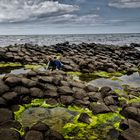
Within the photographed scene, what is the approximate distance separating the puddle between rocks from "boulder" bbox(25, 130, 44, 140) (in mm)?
1632

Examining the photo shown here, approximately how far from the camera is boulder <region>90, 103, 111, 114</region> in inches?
548

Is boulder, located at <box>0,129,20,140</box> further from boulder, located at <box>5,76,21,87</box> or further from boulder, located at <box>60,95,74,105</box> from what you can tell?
boulder, located at <box>5,76,21,87</box>

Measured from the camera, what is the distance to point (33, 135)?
33.7 feet

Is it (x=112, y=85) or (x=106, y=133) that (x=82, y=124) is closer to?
(x=106, y=133)

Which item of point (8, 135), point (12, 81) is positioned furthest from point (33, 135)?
point (12, 81)

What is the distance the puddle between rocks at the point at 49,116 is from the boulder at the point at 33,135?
1632mm

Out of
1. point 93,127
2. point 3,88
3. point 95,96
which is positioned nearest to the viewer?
point 93,127

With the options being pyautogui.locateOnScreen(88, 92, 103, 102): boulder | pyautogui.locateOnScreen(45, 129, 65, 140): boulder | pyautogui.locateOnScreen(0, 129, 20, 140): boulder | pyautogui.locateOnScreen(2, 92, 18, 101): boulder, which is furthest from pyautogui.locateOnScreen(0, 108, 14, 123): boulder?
pyautogui.locateOnScreen(88, 92, 103, 102): boulder

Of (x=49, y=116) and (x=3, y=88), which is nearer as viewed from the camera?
(x=49, y=116)

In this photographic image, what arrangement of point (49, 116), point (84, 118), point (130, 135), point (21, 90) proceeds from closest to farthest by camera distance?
point (130, 135)
point (84, 118)
point (49, 116)
point (21, 90)

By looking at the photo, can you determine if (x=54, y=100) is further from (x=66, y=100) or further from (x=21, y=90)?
(x=21, y=90)

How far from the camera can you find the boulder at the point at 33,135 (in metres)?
10.2

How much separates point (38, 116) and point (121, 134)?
15.2 ft

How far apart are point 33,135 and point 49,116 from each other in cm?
310
